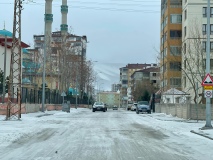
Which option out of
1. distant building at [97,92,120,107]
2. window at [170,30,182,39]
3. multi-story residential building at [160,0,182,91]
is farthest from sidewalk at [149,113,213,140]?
distant building at [97,92,120,107]

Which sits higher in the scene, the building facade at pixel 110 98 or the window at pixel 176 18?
the window at pixel 176 18

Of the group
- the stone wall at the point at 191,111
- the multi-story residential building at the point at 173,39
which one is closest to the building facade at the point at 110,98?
the multi-story residential building at the point at 173,39

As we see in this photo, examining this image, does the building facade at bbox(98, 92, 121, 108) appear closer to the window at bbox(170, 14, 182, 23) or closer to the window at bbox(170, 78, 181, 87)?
the window at bbox(170, 78, 181, 87)

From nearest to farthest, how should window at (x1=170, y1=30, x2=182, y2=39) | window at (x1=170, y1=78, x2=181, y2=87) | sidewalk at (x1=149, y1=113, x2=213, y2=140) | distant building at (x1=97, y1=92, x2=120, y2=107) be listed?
sidewalk at (x1=149, y1=113, x2=213, y2=140) → window at (x1=170, y1=78, x2=181, y2=87) → window at (x1=170, y1=30, x2=182, y2=39) → distant building at (x1=97, y1=92, x2=120, y2=107)

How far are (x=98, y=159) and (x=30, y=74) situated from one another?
84.7 metres

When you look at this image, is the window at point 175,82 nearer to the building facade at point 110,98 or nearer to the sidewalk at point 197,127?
the sidewalk at point 197,127

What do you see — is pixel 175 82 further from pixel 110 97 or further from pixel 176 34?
pixel 110 97

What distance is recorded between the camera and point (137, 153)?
1298 centimetres

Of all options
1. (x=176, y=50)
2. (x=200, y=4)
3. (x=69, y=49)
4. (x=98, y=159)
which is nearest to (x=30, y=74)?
(x=69, y=49)

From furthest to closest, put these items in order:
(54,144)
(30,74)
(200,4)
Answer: (30,74)
(200,4)
(54,144)

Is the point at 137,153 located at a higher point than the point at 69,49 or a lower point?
lower

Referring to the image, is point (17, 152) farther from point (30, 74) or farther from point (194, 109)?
point (30, 74)

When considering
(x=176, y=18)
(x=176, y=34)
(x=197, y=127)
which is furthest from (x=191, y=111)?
(x=176, y=18)

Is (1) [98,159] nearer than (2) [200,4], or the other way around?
(1) [98,159]
